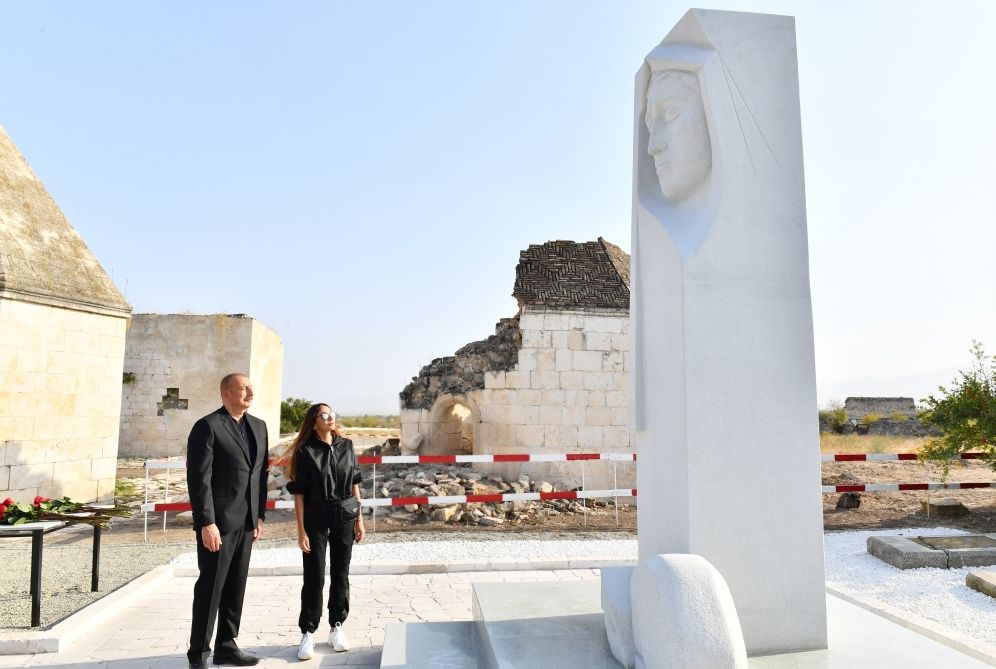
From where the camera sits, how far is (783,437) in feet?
9.80

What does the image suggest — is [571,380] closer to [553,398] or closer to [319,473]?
[553,398]

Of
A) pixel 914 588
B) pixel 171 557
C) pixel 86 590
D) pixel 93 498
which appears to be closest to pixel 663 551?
pixel 914 588

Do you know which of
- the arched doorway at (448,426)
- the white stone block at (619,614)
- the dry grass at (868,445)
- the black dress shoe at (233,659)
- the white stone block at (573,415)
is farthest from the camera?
the dry grass at (868,445)

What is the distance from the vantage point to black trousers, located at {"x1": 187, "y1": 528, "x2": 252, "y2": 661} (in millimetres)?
3523

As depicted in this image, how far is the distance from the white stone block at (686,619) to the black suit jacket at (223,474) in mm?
2370

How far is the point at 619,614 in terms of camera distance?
279 centimetres

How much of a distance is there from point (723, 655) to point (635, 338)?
1.66 meters

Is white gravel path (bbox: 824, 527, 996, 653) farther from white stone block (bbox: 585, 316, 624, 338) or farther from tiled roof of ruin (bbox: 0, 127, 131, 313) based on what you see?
tiled roof of ruin (bbox: 0, 127, 131, 313)

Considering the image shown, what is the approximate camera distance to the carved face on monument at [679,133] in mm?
3170

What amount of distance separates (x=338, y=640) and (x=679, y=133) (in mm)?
3524

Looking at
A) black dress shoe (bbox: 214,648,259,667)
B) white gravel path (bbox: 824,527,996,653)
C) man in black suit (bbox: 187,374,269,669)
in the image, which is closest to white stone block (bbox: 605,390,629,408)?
white gravel path (bbox: 824,527,996,653)

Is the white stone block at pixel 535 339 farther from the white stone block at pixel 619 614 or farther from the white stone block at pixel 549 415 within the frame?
the white stone block at pixel 619 614

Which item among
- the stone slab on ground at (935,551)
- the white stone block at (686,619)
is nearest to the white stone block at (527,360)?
the stone slab on ground at (935,551)

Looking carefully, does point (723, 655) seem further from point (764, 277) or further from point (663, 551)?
point (764, 277)
